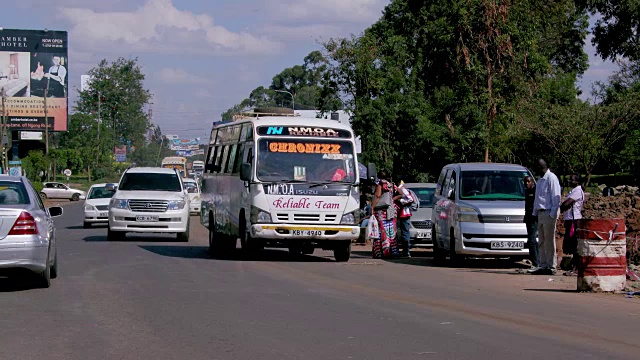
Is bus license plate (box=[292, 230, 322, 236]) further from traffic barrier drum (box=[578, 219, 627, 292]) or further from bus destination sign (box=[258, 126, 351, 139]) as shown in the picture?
traffic barrier drum (box=[578, 219, 627, 292])

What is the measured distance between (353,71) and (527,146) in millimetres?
8296

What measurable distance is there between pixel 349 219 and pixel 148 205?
8.43m

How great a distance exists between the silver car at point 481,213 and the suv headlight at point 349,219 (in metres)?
1.86

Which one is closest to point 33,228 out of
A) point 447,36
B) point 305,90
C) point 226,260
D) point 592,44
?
point 226,260

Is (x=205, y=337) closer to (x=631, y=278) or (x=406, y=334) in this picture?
(x=406, y=334)

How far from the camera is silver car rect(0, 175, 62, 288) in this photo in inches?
505

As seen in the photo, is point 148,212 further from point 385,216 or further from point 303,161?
point 303,161

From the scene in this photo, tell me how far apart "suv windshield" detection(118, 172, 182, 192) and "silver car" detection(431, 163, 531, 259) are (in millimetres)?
9649

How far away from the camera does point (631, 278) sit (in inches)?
627

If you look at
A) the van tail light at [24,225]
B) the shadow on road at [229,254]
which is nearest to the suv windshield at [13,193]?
the van tail light at [24,225]

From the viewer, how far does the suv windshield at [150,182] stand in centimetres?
2709

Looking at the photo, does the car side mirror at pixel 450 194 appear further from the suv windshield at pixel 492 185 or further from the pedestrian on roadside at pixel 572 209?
the pedestrian on roadside at pixel 572 209

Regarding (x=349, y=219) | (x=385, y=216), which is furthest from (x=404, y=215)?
(x=349, y=219)

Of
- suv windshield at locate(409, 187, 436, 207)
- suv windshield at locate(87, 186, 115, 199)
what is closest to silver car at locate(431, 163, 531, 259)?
suv windshield at locate(409, 187, 436, 207)
